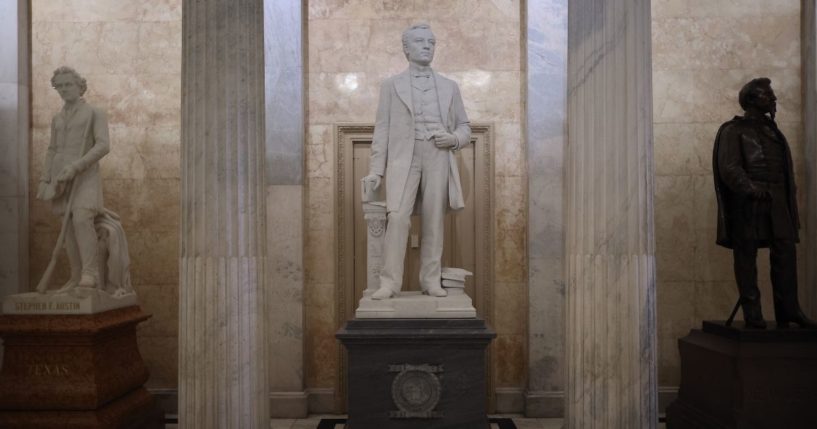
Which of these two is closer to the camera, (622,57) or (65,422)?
(622,57)

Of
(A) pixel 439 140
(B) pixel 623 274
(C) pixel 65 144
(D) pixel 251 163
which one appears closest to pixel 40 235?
(C) pixel 65 144

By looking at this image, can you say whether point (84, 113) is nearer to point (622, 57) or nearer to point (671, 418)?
point (622, 57)

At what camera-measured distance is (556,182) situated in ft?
22.6

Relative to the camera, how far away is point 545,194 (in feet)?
22.6

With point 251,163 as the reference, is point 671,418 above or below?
below

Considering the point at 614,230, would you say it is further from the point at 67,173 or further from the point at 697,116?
the point at 67,173

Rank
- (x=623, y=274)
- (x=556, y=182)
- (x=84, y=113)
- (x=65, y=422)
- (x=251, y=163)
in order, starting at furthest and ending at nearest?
(x=556, y=182) → (x=84, y=113) → (x=65, y=422) → (x=251, y=163) → (x=623, y=274)

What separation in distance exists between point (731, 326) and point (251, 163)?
4.29 meters

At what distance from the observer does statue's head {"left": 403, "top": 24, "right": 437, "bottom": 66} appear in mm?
5293

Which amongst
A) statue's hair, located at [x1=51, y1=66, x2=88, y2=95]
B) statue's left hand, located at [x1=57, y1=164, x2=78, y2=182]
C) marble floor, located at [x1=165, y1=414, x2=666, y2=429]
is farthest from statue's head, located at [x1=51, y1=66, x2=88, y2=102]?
marble floor, located at [x1=165, y1=414, x2=666, y2=429]

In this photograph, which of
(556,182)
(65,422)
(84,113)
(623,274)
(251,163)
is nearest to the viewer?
(623,274)

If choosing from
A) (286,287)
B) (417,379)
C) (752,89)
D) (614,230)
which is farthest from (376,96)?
(752,89)

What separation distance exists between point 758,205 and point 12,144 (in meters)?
7.51

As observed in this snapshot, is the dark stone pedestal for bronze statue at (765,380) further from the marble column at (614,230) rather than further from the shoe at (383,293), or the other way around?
the shoe at (383,293)
